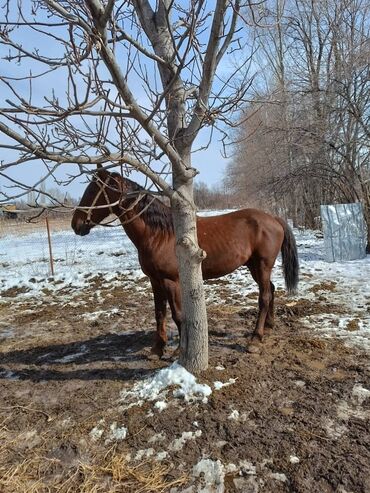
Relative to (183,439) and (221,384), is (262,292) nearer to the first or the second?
(221,384)

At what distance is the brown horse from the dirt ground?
481mm

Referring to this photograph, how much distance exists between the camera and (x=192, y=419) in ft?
8.15

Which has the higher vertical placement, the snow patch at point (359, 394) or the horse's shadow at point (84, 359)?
the snow patch at point (359, 394)

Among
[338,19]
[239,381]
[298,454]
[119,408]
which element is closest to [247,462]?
[298,454]

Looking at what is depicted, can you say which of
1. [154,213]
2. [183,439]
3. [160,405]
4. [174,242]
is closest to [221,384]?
[160,405]

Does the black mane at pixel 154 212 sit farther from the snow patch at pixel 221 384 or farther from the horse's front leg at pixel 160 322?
the snow patch at pixel 221 384

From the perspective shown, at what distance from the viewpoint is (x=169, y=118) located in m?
2.93

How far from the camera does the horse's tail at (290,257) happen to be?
421 cm

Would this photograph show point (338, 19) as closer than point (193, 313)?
No

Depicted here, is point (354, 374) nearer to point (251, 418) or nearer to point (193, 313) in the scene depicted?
point (251, 418)

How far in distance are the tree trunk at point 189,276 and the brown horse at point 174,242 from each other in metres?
0.40

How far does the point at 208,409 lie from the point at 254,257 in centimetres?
186

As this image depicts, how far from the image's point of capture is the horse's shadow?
10.9 ft

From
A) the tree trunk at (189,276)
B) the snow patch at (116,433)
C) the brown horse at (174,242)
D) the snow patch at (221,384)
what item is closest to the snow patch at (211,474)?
the snow patch at (116,433)
